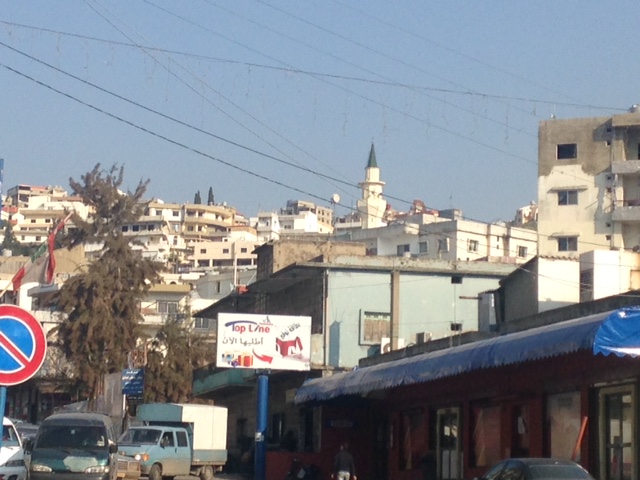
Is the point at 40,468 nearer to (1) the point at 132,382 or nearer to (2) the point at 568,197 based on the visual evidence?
(1) the point at 132,382

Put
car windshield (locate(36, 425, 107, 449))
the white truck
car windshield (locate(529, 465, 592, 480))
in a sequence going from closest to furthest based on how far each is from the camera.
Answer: car windshield (locate(529, 465, 592, 480)) → car windshield (locate(36, 425, 107, 449)) → the white truck

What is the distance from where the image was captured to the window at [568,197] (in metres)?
77.5

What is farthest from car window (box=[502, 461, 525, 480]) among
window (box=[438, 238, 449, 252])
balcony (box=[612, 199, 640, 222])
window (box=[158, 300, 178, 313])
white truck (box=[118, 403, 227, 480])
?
window (box=[438, 238, 449, 252])

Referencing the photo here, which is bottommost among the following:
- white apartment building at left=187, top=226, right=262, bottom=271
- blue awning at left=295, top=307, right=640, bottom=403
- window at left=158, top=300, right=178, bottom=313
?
blue awning at left=295, top=307, right=640, bottom=403

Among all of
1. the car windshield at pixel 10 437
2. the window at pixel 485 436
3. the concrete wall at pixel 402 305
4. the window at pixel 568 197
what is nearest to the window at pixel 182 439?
the concrete wall at pixel 402 305

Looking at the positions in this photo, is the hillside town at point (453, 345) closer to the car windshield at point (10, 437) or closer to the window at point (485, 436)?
the window at point (485, 436)

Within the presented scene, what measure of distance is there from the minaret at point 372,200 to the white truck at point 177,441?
278 feet

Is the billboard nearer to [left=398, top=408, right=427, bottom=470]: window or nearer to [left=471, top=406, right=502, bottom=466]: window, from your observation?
[left=398, top=408, right=427, bottom=470]: window

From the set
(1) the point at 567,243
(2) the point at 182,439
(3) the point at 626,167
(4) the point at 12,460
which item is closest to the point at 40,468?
(4) the point at 12,460

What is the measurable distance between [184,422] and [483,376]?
16.9 m

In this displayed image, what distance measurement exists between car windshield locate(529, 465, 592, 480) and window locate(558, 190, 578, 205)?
208ft

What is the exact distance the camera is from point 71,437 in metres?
24.5

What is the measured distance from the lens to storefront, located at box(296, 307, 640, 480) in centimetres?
2050

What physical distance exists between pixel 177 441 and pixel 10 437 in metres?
16.0
